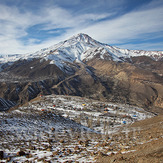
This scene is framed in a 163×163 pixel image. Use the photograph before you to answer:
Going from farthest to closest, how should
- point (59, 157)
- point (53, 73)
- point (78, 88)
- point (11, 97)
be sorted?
point (53, 73)
point (78, 88)
point (11, 97)
point (59, 157)

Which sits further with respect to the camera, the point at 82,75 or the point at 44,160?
the point at 82,75

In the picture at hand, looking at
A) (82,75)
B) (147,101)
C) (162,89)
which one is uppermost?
(82,75)

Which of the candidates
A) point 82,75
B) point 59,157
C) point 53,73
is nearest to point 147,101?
point 82,75

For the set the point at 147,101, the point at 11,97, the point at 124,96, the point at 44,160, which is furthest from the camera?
the point at 124,96

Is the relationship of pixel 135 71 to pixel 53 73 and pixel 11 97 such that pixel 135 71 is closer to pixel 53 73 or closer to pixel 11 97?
pixel 53 73

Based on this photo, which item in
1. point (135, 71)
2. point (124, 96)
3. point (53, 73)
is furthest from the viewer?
point (135, 71)

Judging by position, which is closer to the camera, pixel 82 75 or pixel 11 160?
pixel 11 160

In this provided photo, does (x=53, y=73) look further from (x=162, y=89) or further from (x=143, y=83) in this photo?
(x=162, y=89)

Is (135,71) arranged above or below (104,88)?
above

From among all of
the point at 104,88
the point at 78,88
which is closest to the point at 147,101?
the point at 104,88
